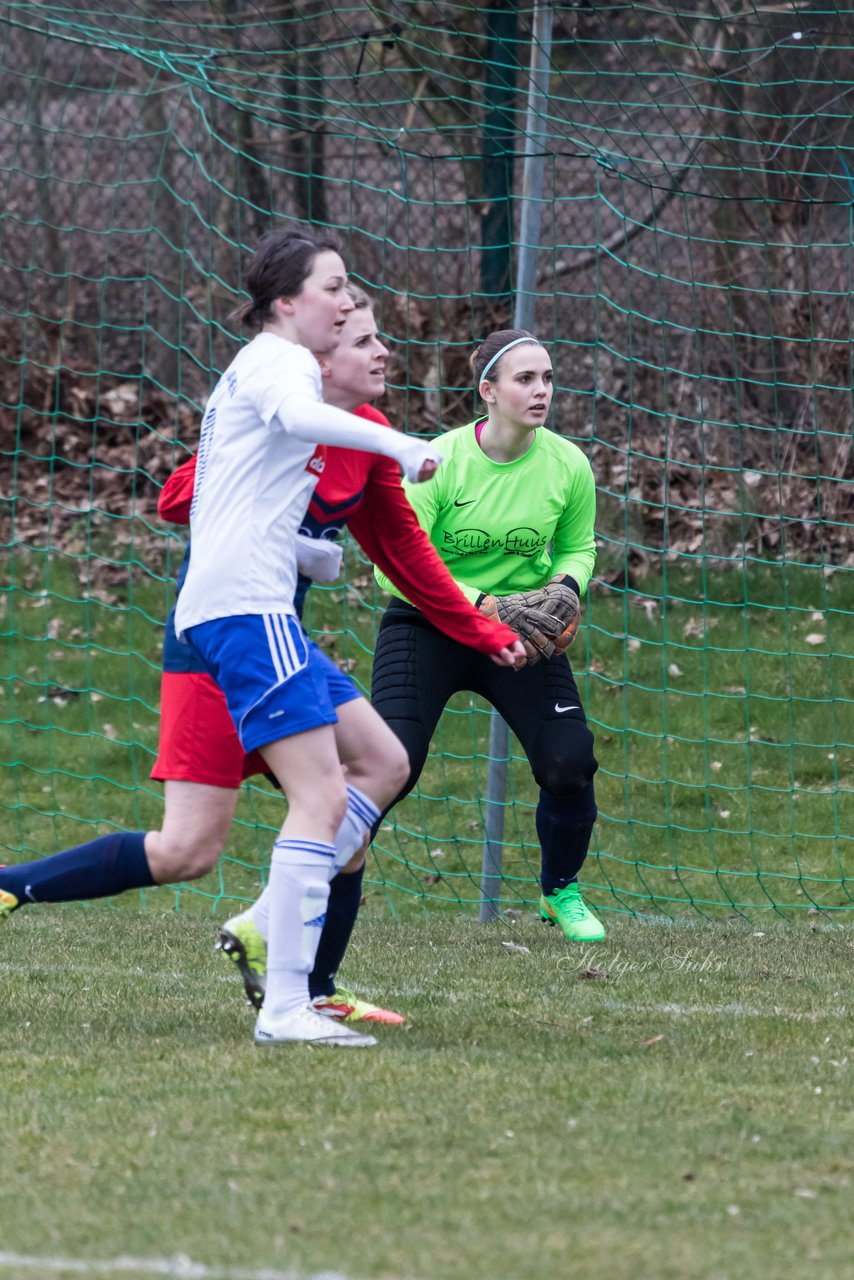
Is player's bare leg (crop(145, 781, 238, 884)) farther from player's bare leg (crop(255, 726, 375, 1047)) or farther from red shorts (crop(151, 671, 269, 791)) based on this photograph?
player's bare leg (crop(255, 726, 375, 1047))

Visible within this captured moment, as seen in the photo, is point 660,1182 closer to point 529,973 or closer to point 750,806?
point 529,973

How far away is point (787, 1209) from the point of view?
10.0 feet

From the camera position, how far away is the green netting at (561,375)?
27.6 feet

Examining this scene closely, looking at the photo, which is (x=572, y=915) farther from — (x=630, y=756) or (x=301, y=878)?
(x=630, y=756)

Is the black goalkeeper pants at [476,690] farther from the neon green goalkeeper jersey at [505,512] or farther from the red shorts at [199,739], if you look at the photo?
the red shorts at [199,739]

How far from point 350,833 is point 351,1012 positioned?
535 millimetres

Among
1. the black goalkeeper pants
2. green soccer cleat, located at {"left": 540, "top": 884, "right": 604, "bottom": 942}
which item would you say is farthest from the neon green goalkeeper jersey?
green soccer cleat, located at {"left": 540, "top": 884, "right": 604, "bottom": 942}

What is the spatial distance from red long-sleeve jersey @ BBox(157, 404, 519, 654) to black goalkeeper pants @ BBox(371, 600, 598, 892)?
87 cm

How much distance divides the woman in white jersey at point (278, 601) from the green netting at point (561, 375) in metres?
3.28

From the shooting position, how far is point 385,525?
4691 mm

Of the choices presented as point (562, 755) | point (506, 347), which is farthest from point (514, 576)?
point (506, 347)

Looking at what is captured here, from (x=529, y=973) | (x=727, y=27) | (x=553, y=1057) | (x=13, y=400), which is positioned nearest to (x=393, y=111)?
(x=727, y=27)

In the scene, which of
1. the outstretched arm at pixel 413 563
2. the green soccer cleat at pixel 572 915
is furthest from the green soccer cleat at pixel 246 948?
the green soccer cleat at pixel 572 915

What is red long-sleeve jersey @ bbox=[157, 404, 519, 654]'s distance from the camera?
4480 millimetres
